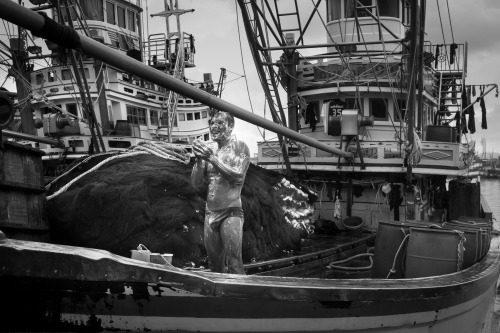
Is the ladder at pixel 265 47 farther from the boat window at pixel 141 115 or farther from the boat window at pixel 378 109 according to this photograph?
the boat window at pixel 141 115

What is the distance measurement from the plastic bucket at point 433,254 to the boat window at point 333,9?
10.1m

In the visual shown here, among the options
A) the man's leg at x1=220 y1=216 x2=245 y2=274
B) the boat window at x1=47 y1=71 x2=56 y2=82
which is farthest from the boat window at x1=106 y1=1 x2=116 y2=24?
the man's leg at x1=220 y1=216 x2=245 y2=274

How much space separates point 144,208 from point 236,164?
156 centimetres

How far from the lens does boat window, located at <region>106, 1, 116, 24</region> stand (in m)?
31.3

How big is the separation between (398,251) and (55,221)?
3.70 m

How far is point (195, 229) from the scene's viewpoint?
607 centimetres

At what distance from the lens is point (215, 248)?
4898mm

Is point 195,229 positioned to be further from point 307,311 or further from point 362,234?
point 362,234

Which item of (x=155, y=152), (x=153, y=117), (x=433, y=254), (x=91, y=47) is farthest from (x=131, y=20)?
(x=91, y=47)

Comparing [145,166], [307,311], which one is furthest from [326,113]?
[307,311]

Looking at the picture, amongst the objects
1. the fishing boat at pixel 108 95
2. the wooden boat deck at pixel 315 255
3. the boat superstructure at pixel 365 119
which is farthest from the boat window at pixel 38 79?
the wooden boat deck at pixel 315 255

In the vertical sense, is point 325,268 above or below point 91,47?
below

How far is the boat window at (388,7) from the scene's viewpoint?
13938 mm

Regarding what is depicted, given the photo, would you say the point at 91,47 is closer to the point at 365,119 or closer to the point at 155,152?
the point at 155,152
